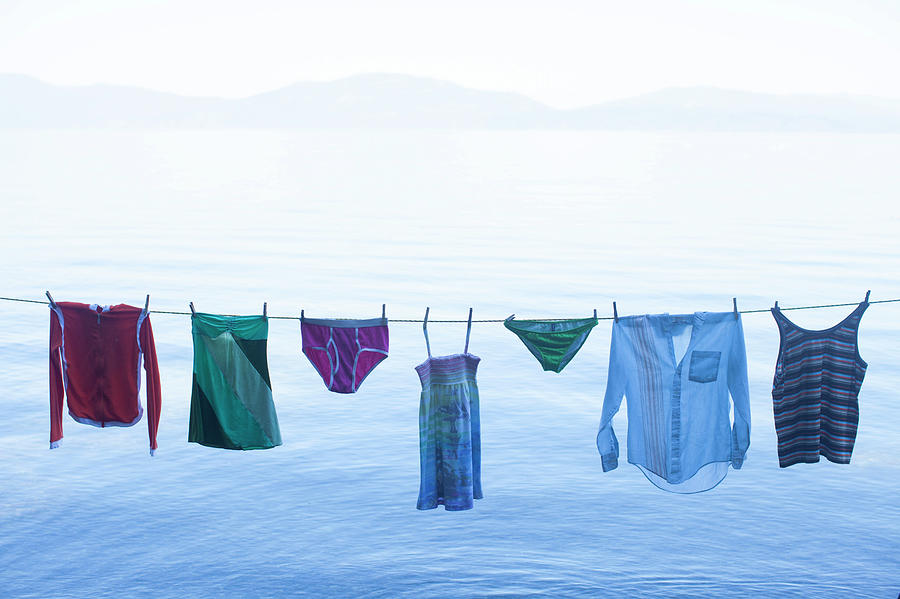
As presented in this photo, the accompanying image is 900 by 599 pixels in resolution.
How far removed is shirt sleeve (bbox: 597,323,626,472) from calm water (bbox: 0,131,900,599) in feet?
11.1

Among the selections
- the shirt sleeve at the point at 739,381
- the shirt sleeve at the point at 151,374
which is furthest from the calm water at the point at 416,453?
the shirt sleeve at the point at 739,381

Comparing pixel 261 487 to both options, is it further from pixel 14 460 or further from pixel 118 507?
pixel 14 460

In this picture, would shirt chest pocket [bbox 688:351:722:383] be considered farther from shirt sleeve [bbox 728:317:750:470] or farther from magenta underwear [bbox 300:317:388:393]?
magenta underwear [bbox 300:317:388:393]

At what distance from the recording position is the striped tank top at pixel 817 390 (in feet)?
34.7

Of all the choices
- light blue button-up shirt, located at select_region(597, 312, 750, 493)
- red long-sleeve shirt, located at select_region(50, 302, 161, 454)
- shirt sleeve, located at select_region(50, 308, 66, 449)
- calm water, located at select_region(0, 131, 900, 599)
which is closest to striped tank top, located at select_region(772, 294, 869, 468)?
light blue button-up shirt, located at select_region(597, 312, 750, 493)

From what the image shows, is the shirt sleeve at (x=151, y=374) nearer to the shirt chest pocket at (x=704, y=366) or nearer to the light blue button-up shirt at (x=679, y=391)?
the light blue button-up shirt at (x=679, y=391)

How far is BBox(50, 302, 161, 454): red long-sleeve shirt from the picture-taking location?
35.2 feet

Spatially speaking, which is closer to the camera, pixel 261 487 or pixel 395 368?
pixel 261 487

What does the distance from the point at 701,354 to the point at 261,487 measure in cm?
944

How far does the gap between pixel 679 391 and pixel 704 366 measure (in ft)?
1.28

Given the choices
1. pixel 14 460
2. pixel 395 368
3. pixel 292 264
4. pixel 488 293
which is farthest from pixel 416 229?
pixel 14 460

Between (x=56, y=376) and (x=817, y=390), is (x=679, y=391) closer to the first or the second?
(x=817, y=390)

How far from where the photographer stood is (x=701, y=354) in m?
10.5

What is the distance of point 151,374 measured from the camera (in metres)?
11.0
